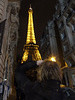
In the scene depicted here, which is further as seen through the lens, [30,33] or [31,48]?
[30,33]

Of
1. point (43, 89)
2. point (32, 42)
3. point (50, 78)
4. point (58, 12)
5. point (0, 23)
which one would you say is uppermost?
point (58, 12)

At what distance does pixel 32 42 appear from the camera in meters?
47.2

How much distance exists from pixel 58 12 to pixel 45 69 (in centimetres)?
3055

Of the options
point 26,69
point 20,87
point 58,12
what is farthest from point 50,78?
point 58,12

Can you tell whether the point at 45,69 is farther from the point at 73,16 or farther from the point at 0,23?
the point at 73,16

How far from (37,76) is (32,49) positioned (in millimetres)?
43751

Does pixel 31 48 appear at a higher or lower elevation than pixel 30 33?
lower

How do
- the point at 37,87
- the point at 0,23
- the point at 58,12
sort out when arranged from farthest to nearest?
the point at 58,12, the point at 0,23, the point at 37,87

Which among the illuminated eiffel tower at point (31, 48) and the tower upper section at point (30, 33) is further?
the tower upper section at point (30, 33)

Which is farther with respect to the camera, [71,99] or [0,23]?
[0,23]

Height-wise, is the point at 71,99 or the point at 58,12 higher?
the point at 58,12

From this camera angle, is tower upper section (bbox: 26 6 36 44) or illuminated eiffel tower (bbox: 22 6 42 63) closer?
illuminated eiffel tower (bbox: 22 6 42 63)

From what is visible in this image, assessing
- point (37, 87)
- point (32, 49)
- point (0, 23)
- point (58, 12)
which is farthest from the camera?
point (32, 49)

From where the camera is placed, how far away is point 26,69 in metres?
2.00
